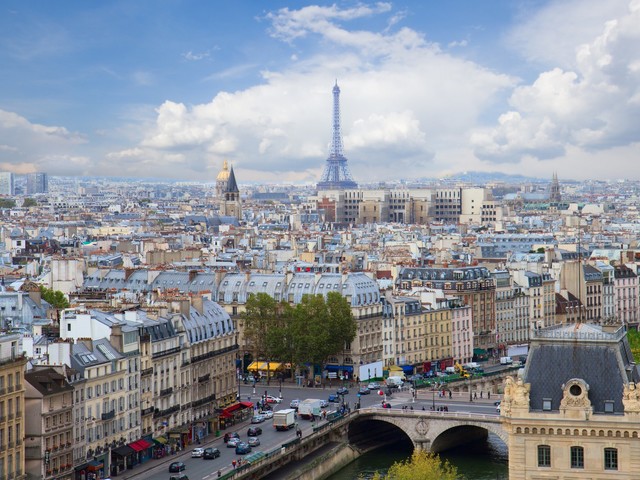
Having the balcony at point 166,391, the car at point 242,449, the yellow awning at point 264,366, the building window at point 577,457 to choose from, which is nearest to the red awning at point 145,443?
the balcony at point 166,391

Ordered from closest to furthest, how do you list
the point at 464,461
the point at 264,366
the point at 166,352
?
the point at 166,352 < the point at 464,461 < the point at 264,366

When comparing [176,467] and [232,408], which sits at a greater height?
[232,408]

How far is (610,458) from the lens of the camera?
41.2 meters

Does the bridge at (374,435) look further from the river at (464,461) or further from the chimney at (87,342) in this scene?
the chimney at (87,342)

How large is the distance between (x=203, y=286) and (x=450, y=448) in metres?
27.3

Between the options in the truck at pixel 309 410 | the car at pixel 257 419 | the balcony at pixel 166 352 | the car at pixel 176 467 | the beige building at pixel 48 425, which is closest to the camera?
the beige building at pixel 48 425

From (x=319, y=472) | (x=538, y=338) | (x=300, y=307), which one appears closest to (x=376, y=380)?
(x=300, y=307)

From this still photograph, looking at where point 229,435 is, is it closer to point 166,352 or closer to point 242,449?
point 242,449

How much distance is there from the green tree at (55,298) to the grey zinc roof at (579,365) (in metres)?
50.4

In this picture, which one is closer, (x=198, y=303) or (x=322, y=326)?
(x=198, y=303)

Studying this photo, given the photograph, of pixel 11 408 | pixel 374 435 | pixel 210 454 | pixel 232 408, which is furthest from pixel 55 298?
pixel 11 408

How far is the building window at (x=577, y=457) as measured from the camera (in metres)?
41.4

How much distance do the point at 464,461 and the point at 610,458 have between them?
3304 centimetres

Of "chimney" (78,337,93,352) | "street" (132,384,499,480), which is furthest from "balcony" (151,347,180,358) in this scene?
"chimney" (78,337,93,352)
